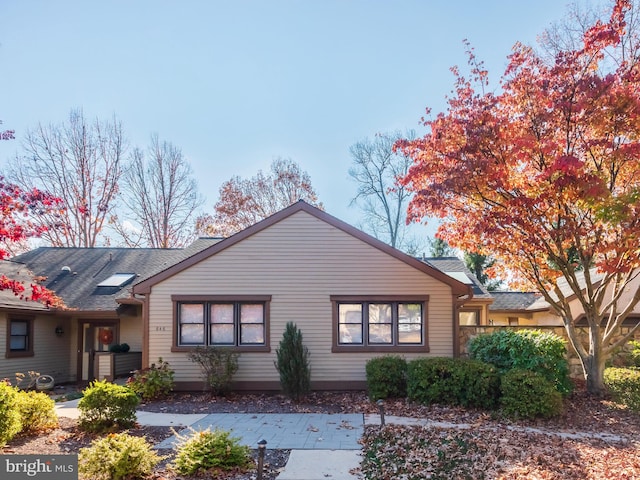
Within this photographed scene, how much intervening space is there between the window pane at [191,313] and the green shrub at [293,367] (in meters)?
2.35

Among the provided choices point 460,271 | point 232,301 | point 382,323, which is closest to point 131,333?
point 232,301

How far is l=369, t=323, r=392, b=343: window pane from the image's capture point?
505 inches

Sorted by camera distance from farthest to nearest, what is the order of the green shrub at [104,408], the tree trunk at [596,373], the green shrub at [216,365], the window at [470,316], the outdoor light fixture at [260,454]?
the window at [470,316] → the green shrub at [216,365] → the tree trunk at [596,373] → the green shrub at [104,408] → the outdoor light fixture at [260,454]

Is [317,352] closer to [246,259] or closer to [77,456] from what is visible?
[246,259]

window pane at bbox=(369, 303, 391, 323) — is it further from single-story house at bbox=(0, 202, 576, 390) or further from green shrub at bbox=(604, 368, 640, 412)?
green shrub at bbox=(604, 368, 640, 412)

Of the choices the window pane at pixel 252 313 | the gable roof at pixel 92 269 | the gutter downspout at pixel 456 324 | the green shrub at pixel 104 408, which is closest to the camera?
the green shrub at pixel 104 408

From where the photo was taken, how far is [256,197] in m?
30.6

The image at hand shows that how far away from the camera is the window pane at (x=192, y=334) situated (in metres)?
12.8

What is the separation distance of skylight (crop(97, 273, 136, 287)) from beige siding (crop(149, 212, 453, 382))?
Answer: 15.3 ft

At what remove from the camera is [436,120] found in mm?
10961

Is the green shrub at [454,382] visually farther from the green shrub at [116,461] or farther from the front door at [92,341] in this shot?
the front door at [92,341]

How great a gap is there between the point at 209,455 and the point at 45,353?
1196 centimetres

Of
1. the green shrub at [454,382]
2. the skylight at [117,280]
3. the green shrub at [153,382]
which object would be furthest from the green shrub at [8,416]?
the skylight at [117,280]

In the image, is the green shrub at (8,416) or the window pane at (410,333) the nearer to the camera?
the green shrub at (8,416)
